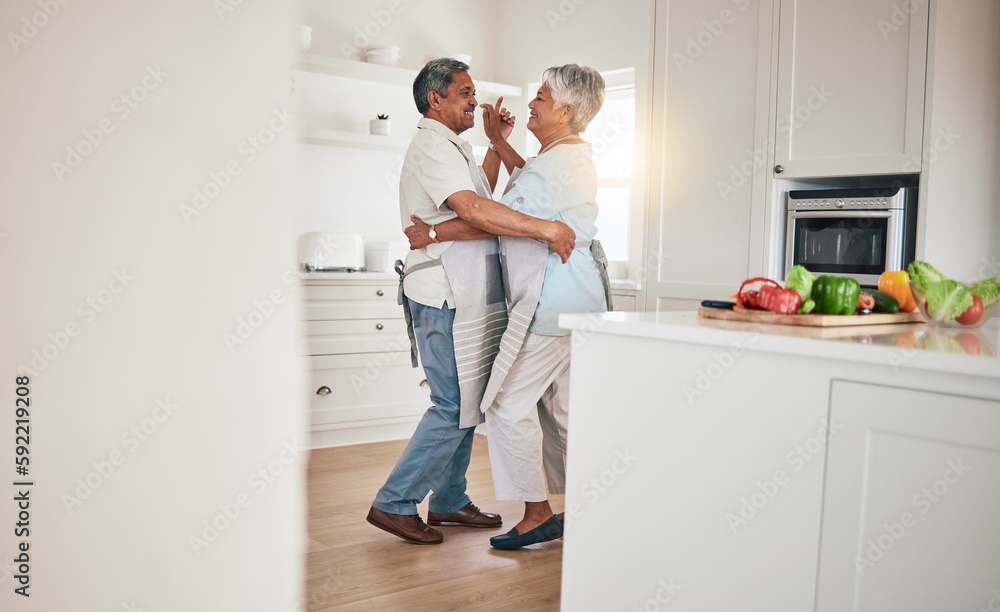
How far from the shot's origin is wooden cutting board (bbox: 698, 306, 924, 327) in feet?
3.89

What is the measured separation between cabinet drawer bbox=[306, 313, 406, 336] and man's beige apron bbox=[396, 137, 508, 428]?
136cm

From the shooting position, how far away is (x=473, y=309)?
7.29 ft

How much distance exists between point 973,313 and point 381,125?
3.20 meters

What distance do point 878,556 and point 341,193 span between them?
11.8 feet

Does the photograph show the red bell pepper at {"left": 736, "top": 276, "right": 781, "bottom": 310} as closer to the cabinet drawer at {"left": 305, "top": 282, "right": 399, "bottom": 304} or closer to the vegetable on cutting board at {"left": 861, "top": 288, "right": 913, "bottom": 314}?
the vegetable on cutting board at {"left": 861, "top": 288, "right": 913, "bottom": 314}

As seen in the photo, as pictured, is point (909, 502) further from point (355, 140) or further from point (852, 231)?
point (355, 140)

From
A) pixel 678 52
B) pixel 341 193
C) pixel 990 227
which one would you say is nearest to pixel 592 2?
pixel 678 52

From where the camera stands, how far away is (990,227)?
2656 mm

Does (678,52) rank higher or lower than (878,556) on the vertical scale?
higher

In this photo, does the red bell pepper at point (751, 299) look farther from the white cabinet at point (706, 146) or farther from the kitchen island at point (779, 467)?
the white cabinet at point (706, 146)

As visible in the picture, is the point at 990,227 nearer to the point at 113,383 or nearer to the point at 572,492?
the point at 572,492

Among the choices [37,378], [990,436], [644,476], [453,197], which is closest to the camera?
[37,378]

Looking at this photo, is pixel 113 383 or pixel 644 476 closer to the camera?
pixel 113 383

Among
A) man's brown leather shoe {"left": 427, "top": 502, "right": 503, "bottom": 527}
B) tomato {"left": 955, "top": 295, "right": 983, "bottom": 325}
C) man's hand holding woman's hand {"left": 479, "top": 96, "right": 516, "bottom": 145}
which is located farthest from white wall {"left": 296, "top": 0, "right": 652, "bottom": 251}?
tomato {"left": 955, "top": 295, "right": 983, "bottom": 325}
